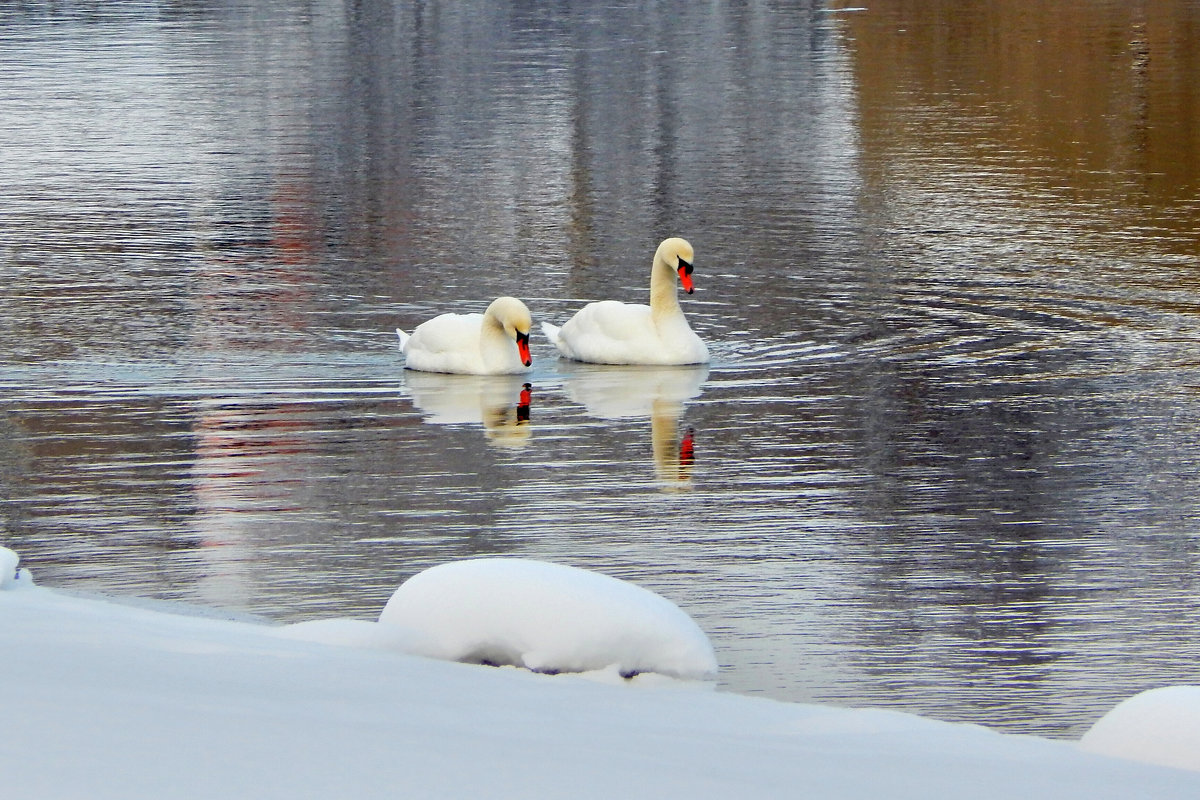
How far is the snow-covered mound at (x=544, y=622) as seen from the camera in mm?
6184

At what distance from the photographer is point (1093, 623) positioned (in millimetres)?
7395

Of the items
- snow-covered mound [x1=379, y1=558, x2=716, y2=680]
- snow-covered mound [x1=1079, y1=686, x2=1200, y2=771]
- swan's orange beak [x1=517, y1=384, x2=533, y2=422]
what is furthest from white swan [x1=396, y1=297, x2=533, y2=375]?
snow-covered mound [x1=1079, y1=686, x2=1200, y2=771]

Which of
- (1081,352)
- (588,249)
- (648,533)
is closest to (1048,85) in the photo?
(588,249)

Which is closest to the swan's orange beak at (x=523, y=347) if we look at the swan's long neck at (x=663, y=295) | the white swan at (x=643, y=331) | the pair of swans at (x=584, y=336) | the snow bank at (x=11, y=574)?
the pair of swans at (x=584, y=336)

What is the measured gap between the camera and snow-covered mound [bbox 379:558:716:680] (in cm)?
618

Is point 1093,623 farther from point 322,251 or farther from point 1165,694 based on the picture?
point 322,251

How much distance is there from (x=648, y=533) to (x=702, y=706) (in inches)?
122

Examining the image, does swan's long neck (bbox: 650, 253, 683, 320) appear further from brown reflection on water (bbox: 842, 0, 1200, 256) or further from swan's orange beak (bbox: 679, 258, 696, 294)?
brown reflection on water (bbox: 842, 0, 1200, 256)

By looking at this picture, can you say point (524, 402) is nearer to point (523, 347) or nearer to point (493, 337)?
point (523, 347)

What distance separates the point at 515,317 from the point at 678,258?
1.39 meters

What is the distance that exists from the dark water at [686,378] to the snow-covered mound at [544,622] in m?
0.50

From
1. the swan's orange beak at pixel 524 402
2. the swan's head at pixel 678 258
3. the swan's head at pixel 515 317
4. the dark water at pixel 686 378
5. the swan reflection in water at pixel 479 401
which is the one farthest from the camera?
the swan's head at pixel 678 258

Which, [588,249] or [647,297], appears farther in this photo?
[588,249]

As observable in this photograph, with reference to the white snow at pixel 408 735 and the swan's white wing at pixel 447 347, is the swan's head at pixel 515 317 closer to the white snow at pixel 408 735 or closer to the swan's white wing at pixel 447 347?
the swan's white wing at pixel 447 347
